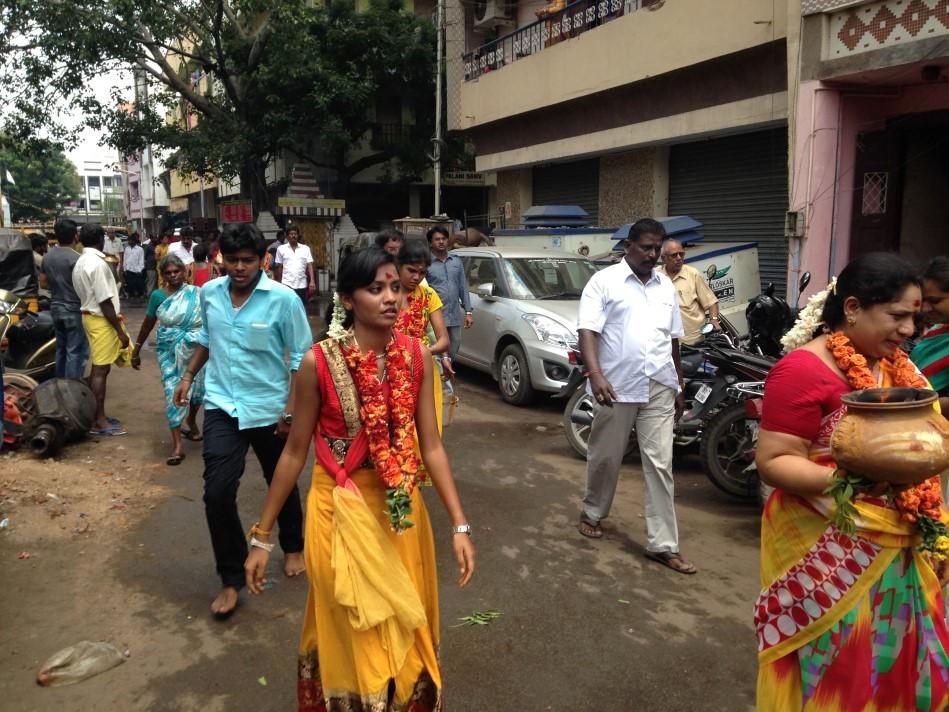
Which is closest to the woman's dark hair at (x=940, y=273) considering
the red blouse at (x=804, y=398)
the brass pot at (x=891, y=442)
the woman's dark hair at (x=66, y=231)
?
the red blouse at (x=804, y=398)

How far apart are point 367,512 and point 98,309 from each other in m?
5.60

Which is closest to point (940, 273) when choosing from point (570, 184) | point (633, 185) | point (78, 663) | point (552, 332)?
point (78, 663)

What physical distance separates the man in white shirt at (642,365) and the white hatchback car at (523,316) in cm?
349

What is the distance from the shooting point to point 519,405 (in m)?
8.98

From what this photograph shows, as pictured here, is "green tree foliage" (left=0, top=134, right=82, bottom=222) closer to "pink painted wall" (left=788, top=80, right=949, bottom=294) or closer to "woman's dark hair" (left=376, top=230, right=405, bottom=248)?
"pink painted wall" (left=788, top=80, right=949, bottom=294)

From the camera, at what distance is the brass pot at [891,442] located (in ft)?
6.49

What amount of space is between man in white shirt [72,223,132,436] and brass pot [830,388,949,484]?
652cm

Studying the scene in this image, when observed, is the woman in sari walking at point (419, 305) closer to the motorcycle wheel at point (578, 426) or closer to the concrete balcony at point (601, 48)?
the motorcycle wheel at point (578, 426)

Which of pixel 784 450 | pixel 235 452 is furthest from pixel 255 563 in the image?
pixel 784 450

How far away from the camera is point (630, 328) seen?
4676 millimetres

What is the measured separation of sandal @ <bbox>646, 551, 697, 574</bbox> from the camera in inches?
182

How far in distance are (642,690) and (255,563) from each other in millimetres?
1715

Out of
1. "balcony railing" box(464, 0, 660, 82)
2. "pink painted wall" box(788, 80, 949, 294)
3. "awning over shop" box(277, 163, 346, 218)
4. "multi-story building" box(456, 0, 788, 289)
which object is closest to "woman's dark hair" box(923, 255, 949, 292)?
"pink painted wall" box(788, 80, 949, 294)

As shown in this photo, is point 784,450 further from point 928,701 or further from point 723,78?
point 723,78
